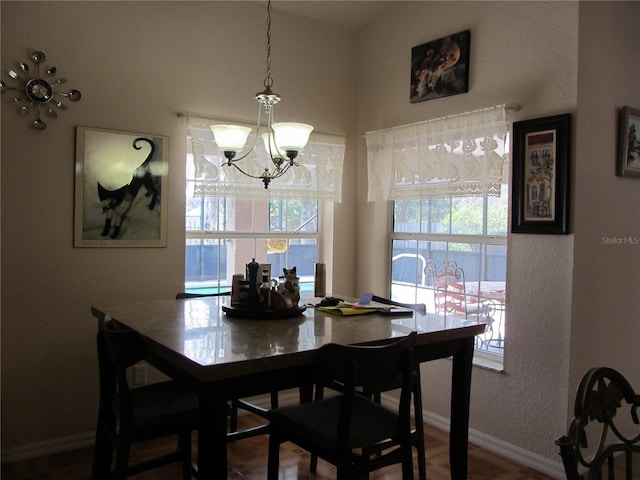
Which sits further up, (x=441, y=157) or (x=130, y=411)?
(x=441, y=157)

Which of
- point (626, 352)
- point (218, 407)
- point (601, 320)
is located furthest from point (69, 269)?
point (626, 352)

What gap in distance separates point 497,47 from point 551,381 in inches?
71.0

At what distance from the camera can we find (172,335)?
1.88m

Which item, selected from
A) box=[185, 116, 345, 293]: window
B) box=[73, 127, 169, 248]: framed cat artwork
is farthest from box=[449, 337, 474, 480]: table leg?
box=[73, 127, 169, 248]: framed cat artwork

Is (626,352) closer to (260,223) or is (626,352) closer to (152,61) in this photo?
(260,223)

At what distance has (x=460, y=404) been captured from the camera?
88.9 inches

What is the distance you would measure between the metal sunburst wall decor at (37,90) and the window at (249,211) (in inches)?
28.6

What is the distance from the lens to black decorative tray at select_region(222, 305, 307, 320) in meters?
2.23

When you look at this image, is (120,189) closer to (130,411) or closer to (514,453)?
(130,411)

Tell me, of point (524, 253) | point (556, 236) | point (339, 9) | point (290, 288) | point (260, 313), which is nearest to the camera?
point (260, 313)

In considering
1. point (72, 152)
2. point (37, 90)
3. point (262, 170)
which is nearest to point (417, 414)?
point (262, 170)

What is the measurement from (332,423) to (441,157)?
190 centimetres

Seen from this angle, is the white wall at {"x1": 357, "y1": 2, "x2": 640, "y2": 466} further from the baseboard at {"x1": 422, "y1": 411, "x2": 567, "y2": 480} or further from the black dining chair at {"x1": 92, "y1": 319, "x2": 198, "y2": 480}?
the black dining chair at {"x1": 92, "y1": 319, "x2": 198, "y2": 480}

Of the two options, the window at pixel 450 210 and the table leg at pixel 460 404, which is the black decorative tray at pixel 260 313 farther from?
the window at pixel 450 210
